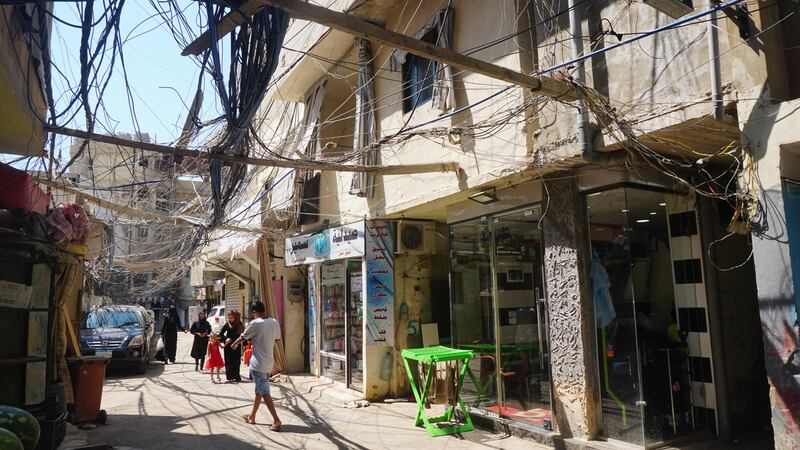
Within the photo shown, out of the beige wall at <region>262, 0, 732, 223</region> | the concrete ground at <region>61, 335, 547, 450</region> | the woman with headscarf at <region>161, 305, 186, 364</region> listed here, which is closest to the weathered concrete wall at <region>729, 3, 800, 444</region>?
the beige wall at <region>262, 0, 732, 223</region>

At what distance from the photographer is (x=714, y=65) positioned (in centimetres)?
484

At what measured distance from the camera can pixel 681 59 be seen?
5.30 metres

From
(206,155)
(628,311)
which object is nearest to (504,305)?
(628,311)

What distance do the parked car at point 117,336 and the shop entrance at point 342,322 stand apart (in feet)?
17.4

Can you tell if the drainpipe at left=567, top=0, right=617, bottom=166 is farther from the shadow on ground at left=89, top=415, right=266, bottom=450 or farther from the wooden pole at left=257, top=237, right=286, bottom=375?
the wooden pole at left=257, top=237, right=286, bottom=375

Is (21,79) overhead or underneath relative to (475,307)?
overhead

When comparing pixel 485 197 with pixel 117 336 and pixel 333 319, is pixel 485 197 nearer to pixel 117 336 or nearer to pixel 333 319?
pixel 333 319

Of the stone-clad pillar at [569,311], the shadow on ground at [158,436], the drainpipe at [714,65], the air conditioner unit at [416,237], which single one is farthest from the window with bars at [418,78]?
the shadow on ground at [158,436]

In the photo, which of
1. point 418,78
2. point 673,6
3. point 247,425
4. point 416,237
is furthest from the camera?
point 416,237

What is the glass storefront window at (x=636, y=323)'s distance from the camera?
6.25 metres

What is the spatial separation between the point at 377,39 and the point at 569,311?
13.9 ft

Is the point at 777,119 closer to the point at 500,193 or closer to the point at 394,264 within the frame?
the point at 500,193

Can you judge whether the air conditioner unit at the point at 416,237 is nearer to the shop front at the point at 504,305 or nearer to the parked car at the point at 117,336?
the shop front at the point at 504,305

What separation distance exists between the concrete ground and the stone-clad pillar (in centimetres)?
78
